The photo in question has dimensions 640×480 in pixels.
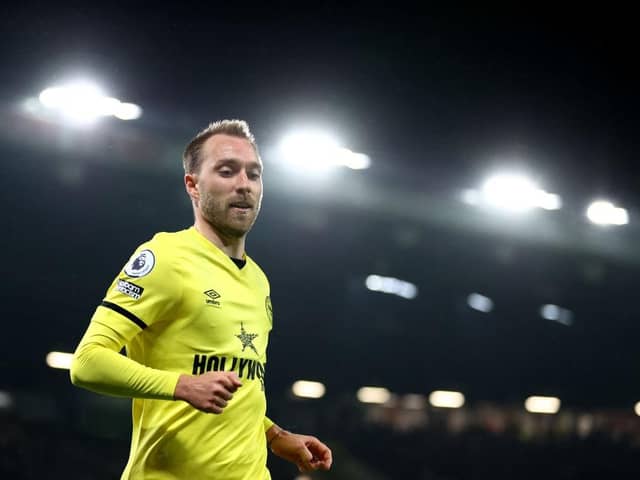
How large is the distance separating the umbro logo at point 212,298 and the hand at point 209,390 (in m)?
0.26

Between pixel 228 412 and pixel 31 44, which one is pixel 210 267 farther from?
pixel 31 44

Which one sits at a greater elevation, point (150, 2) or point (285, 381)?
point (150, 2)

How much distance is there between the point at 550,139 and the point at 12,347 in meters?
6.86

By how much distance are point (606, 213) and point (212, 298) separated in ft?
31.3

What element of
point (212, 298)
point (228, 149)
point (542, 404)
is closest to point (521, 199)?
point (542, 404)

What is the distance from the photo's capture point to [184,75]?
8.31m

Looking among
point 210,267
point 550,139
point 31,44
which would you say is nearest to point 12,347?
point 31,44

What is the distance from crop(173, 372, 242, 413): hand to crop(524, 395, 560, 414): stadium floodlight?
9719 mm

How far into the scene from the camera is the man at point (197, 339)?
1.65 meters

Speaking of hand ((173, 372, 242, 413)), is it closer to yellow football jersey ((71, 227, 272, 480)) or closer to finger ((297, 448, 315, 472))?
yellow football jersey ((71, 227, 272, 480))

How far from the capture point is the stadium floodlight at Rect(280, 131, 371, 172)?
9.20 m

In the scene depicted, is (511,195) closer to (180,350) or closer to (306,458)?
(306,458)

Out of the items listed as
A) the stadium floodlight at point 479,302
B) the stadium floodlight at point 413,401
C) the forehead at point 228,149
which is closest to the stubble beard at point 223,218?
the forehead at point 228,149

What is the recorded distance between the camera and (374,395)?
34.0ft
